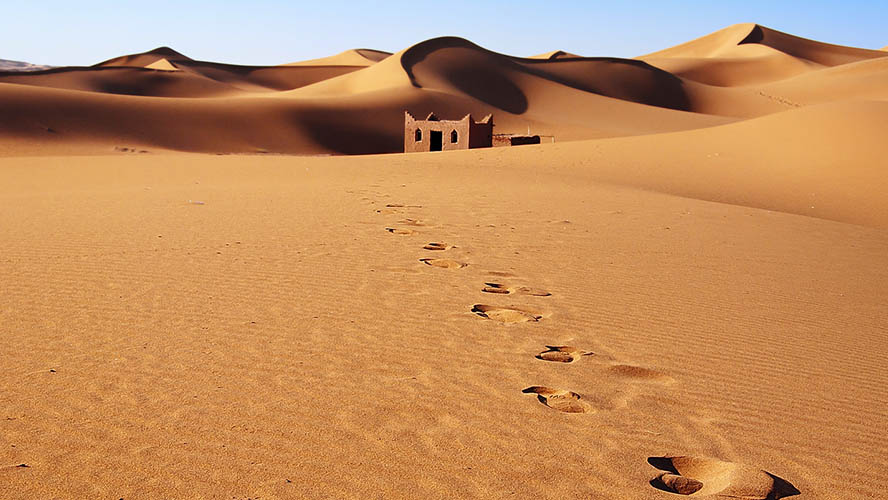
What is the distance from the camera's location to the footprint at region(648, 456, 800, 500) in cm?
313

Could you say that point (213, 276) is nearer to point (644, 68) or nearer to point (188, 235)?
point (188, 235)

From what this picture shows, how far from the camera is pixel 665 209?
41.2 feet

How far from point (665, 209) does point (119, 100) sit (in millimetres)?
44564

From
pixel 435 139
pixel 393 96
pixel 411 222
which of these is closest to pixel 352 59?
pixel 393 96

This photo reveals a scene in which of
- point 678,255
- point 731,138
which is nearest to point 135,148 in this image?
point 731,138

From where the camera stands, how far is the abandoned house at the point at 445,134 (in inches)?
1228

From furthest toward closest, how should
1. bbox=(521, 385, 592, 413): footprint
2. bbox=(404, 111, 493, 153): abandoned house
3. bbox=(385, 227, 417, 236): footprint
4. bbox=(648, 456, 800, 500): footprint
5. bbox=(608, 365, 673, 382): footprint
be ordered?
bbox=(404, 111, 493, 153): abandoned house
bbox=(385, 227, 417, 236): footprint
bbox=(608, 365, 673, 382): footprint
bbox=(521, 385, 592, 413): footprint
bbox=(648, 456, 800, 500): footprint

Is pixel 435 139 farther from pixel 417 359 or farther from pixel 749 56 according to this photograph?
pixel 749 56

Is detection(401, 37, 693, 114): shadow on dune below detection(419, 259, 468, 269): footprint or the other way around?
the other way around

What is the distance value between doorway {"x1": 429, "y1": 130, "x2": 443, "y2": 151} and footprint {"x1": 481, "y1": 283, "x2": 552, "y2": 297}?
26.0 m

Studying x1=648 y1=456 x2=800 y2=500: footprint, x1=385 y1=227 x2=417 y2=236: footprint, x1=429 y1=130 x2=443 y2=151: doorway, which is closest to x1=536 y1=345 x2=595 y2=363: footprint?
x1=648 y1=456 x2=800 y2=500: footprint

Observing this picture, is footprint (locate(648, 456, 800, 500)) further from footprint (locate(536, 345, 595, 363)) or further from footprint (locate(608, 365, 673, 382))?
footprint (locate(536, 345, 595, 363))

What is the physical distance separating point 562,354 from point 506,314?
941 mm

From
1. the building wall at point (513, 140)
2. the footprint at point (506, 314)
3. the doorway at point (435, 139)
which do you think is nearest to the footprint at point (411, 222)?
the footprint at point (506, 314)
